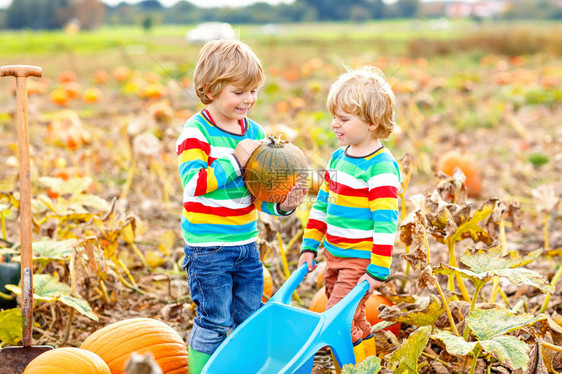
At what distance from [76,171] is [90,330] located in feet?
7.80

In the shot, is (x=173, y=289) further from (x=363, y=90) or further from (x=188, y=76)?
(x=188, y=76)

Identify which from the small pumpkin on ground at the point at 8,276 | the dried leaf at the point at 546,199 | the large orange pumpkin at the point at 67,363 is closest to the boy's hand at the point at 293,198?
the large orange pumpkin at the point at 67,363

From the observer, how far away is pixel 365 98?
2.34m

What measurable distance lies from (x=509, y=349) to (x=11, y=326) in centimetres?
206

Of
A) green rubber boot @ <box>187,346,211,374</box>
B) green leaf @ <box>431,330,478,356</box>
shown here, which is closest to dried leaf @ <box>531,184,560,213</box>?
green leaf @ <box>431,330,478,356</box>

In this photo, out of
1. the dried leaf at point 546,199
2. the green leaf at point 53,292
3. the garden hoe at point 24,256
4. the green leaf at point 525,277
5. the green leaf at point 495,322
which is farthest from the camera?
the dried leaf at point 546,199

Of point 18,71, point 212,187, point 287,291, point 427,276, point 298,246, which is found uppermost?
point 18,71

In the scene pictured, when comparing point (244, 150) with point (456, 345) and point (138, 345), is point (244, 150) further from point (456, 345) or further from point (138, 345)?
point (456, 345)

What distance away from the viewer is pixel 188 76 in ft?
40.6

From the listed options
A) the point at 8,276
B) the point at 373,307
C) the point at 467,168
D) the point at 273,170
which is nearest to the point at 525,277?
the point at 373,307

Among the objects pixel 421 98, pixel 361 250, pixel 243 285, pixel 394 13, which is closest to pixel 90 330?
pixel 243 285

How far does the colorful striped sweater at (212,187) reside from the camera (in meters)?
2.24

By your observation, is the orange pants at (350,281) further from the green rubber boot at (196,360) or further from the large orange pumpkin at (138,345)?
the large orange pumpkin at (138,345)

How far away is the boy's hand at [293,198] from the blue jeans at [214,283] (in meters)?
0.21
